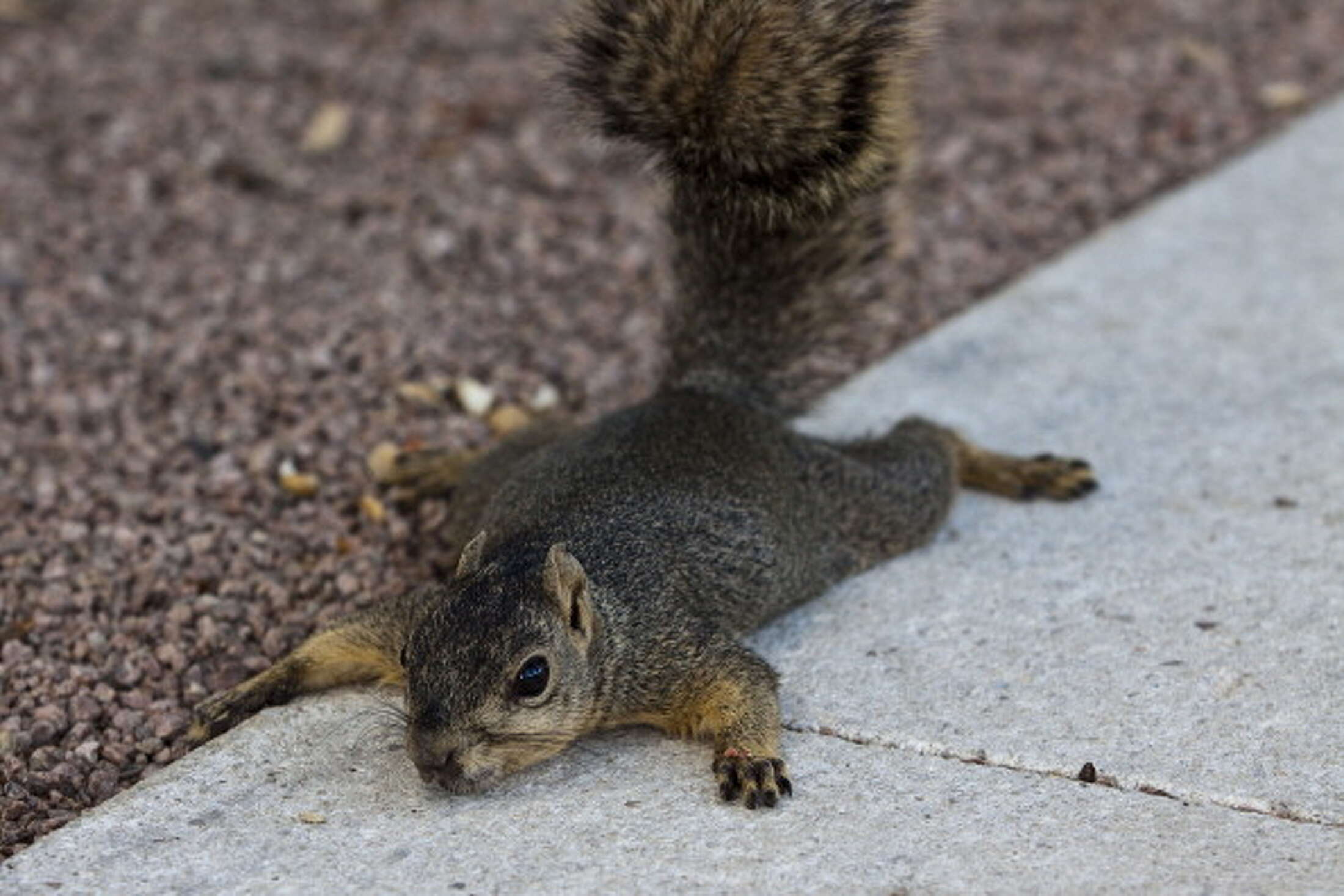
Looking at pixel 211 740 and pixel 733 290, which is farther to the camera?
pixel 733 290

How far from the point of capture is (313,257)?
5734mm

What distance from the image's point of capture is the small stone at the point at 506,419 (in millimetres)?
4922

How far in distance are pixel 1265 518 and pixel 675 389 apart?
4.39 feet

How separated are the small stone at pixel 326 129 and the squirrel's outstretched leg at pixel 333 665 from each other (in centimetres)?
303

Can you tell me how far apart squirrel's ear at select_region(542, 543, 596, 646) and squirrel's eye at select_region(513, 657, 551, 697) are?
0.37ft

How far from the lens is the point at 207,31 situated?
7.22 meters

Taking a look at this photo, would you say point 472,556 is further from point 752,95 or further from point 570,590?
point 752,95

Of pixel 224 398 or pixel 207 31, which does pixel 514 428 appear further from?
pixel 207 31

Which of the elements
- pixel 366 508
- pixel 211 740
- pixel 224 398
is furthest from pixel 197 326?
pixel 211 740

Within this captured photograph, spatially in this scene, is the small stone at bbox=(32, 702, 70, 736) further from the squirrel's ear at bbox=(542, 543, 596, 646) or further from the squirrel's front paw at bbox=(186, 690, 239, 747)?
the squirrel's ear at bbox=(542, 543, 596, 646)

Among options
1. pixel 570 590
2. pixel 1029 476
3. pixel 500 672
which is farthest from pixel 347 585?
pixel 1029 476

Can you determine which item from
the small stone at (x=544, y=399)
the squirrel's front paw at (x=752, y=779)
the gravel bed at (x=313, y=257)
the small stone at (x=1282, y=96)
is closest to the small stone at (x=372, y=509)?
the gravel bed at (x=313, y=257)

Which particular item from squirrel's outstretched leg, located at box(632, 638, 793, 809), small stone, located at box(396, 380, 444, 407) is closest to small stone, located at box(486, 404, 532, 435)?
small stone, located at box(396, 380, 444, 407)

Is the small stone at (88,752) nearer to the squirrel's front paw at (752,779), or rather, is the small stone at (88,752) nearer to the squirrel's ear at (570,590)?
the squirrel's ear at (570,590)
